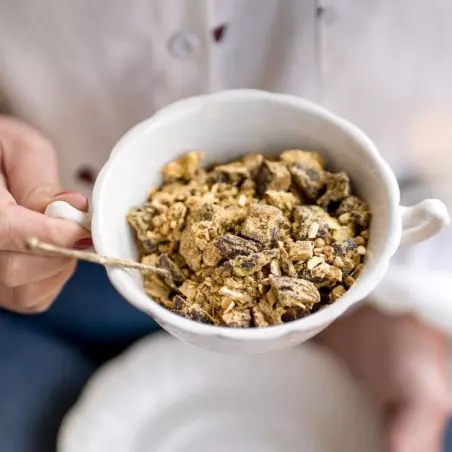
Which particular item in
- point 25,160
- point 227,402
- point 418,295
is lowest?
point 227,402

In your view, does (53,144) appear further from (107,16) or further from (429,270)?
(429,270)

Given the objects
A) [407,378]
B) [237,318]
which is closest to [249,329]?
[237,318]

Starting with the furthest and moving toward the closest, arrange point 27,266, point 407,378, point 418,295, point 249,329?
point 407,378 → point 418,295 → point 27,266 → point 249,329

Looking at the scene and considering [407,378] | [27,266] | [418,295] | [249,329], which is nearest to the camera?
[249,329]

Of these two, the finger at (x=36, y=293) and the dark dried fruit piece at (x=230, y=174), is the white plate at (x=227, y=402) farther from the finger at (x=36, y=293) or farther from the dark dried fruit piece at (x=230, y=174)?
the dark dried fruit piece at (x=230, y=174)

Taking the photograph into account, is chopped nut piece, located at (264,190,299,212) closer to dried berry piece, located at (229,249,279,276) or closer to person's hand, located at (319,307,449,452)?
dried berry piece, located at (229,249,279,276)

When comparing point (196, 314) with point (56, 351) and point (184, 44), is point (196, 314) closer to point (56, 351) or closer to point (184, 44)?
point (184, 44)
